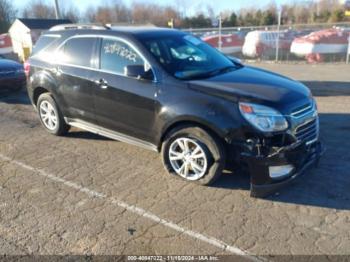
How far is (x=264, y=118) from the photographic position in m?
3.67

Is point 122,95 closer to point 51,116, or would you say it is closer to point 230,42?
point 51,116

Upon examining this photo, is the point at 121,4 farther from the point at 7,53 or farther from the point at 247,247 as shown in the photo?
the point at 247,247

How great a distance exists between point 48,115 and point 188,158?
10.1 feet

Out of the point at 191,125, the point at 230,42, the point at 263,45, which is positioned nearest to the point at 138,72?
the point at 191,125

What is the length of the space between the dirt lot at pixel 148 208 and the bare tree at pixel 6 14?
47.0m

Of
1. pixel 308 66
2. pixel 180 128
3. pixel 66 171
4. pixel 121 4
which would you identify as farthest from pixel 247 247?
pixel 121 4

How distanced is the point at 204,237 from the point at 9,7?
57.3 metres

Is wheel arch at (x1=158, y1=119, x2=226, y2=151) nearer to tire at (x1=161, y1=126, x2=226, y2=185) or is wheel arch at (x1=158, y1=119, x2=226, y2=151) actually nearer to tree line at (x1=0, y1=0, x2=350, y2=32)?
tire at (x1=161, y1=126, x2=226, y2=185)

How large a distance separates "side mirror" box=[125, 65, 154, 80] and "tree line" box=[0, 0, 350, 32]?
33247mm

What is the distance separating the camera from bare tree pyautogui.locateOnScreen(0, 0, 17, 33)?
45750mm

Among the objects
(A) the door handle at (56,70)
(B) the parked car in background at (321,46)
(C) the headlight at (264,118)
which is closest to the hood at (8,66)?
(A) the door handle at (56,70)

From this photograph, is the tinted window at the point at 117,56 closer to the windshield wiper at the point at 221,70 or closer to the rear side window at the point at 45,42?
the windshield wiper at the point at 221,70

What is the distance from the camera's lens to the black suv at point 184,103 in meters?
3.73

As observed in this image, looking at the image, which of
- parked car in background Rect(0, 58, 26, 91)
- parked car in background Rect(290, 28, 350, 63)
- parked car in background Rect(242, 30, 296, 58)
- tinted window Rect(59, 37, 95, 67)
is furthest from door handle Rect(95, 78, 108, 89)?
parked car in background Rect(242, 30, 296, 58)
